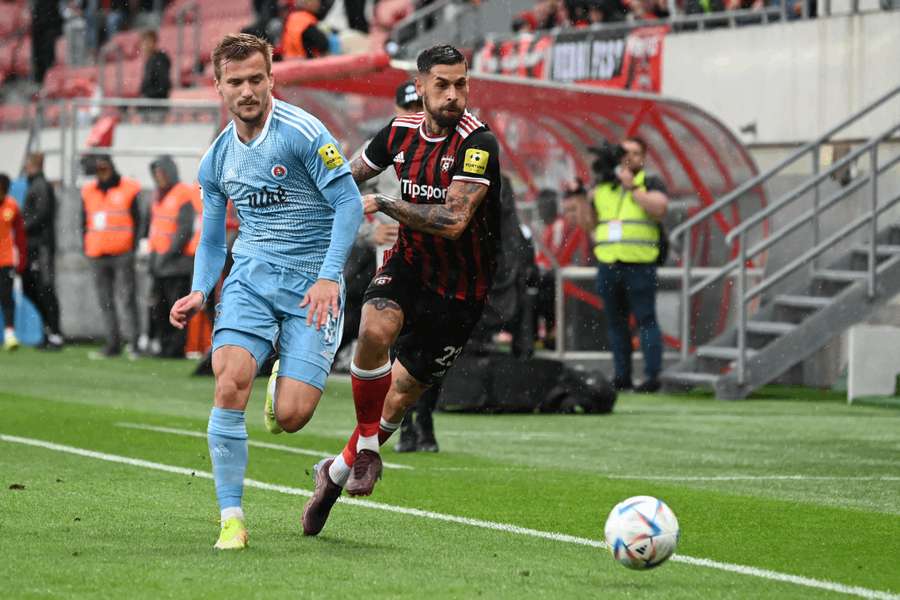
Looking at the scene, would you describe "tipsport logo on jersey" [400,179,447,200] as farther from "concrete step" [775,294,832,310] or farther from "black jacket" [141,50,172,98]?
"black jacket" [141,50,172,98]

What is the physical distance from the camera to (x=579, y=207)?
17.5 m

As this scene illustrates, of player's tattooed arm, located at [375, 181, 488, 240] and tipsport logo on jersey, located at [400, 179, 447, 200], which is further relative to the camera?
tipsport logo on jersey, located at [400, 179, 447, 200]

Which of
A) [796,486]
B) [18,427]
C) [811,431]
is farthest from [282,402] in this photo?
[811,431]

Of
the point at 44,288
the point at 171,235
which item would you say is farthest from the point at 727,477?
the point at 44,288

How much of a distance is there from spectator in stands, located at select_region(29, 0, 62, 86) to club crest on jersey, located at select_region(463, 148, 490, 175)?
29.7 m

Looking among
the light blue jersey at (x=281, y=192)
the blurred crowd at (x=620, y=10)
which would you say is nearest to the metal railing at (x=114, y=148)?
the blurred crowd at (x=620, y=10)

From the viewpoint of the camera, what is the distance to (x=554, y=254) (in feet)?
63.7

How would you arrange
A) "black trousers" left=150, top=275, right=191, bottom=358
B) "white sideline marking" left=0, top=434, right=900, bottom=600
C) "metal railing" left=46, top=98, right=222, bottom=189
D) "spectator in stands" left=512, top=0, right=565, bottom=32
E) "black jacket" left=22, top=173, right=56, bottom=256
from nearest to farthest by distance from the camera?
"white sideline marking" left=0, top=434, right=900, bottom=600, "black trousers" left=150, top=275, right=191, bottom=358, "metal railing" left=46, top=98, right=222, bottom=189, "black jacket" left=22, top=173, right=56, bottom=256, "spectator in stands" left=512, top=0, right=565, bottom=32

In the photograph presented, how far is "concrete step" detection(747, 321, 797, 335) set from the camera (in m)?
16.6

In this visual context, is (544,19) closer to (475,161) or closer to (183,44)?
(183,44)

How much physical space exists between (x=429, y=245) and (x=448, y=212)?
29 cm

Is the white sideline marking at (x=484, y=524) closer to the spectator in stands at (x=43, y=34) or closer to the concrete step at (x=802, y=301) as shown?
the concrete step at (x=802, y=301)

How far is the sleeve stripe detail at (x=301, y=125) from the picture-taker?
6.95 meters

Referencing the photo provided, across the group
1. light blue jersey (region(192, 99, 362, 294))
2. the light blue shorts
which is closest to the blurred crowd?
light blue jersey (region(192, 99, 362, 294))
